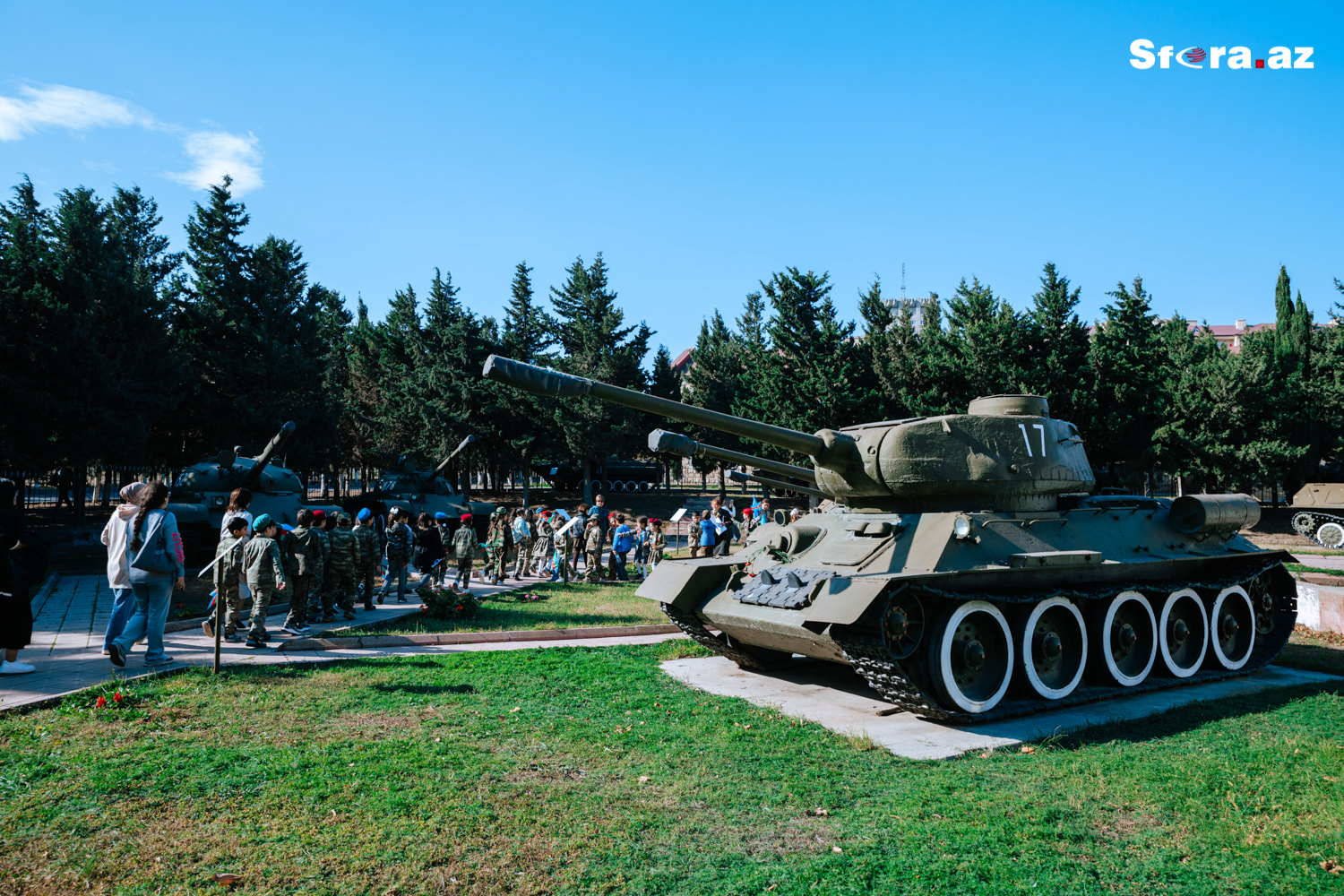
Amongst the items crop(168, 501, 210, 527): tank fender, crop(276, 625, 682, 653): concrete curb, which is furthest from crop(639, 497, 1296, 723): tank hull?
crop(168, 501, 210, 527): tank fender

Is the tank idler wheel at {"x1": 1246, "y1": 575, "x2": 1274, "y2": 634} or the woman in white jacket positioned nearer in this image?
the woman in white jacket

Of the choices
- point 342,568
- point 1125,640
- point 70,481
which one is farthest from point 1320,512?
point 70,481

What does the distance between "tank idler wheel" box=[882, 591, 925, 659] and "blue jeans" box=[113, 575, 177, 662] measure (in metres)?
6.95

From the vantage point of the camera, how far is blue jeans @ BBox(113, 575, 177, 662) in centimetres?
848

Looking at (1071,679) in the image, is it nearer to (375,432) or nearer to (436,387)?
(436,387)

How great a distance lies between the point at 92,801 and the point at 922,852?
489cm

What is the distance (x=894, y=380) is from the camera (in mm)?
36594

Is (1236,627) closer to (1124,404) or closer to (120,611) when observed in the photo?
(120,611)

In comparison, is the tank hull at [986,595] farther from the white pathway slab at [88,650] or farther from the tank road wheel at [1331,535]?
the tank road wheel at [1331,535]

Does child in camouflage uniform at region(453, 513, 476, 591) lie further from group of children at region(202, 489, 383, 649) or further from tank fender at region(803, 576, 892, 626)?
tank fender at region(803, 576, 892, 626)

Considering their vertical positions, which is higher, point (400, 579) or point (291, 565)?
point (291, 565)

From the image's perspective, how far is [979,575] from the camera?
8070mm

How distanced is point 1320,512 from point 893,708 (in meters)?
30.8

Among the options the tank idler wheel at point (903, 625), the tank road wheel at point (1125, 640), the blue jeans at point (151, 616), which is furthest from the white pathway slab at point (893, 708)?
the blue jeans at point (151, 616)
